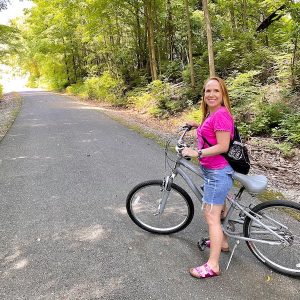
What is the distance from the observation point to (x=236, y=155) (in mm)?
2895

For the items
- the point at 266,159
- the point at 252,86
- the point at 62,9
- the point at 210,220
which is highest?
the point at 62,9

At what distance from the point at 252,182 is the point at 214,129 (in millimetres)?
638

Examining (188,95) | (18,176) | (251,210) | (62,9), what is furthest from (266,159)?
(62,9)

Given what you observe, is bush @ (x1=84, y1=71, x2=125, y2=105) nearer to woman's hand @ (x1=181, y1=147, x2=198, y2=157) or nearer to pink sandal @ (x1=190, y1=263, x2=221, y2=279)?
woman's hand @ (x1=181, y1=147, x2=198, y2=157)

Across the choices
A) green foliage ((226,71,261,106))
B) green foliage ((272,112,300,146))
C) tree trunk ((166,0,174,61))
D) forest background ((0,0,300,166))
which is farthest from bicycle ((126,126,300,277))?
tree trunk ((166,0,174,61))

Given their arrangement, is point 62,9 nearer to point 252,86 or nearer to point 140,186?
point 252,86

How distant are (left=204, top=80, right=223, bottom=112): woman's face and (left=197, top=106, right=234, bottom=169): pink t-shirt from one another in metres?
0.07

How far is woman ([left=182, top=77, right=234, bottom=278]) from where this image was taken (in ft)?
9.18

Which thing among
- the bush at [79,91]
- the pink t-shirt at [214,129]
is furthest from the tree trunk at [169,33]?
the pink t-shirt at [214,129]

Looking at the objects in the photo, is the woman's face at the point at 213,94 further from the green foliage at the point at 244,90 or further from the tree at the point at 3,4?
the tree at the point at 3,4

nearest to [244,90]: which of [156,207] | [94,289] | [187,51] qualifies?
[156,207]

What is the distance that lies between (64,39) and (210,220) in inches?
1061

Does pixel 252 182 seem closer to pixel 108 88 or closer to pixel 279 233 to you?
pixel 279 233

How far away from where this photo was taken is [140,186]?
12.0ft
